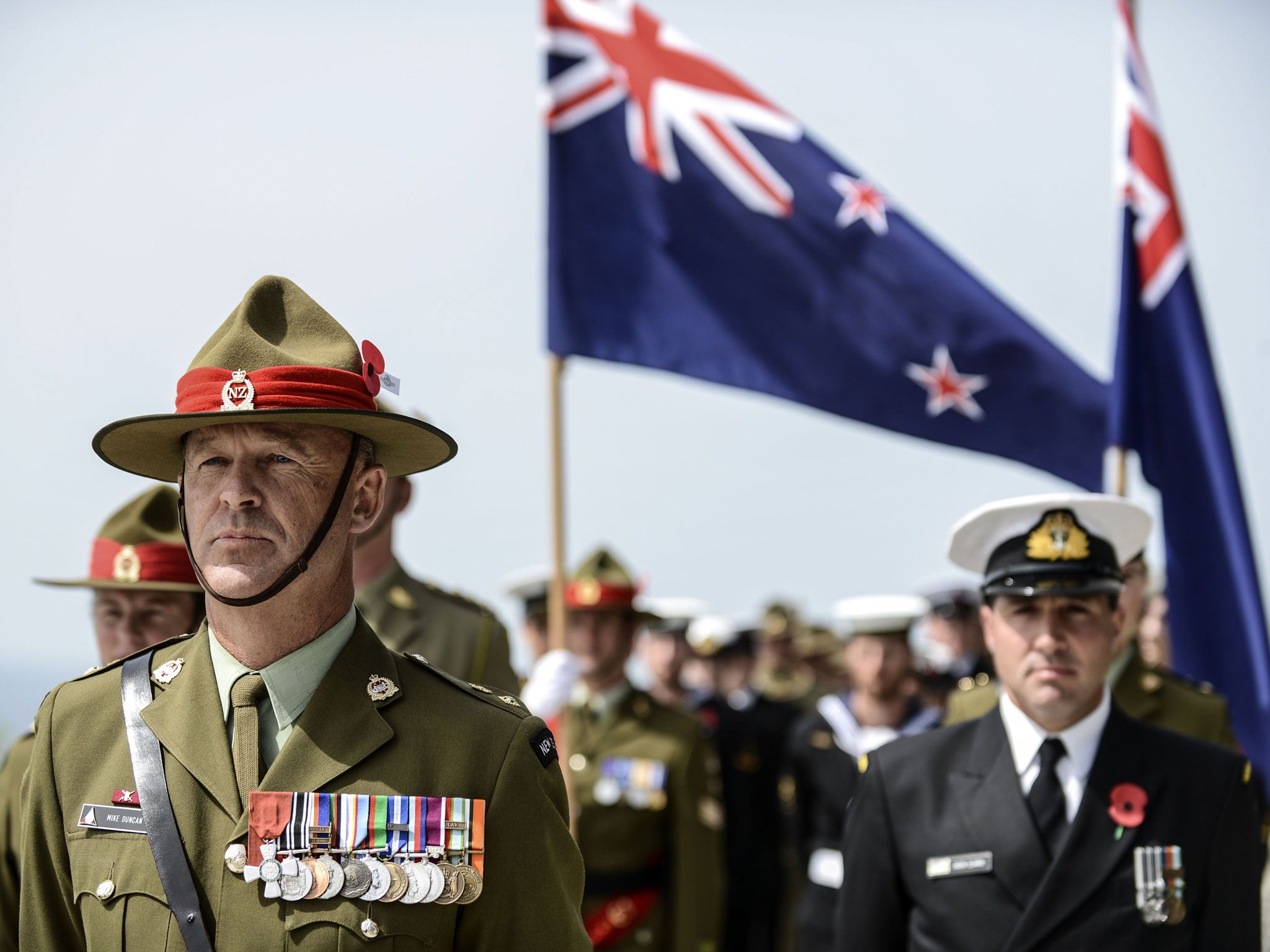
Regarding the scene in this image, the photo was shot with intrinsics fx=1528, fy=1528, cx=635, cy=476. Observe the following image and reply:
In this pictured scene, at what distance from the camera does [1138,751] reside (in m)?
4.29

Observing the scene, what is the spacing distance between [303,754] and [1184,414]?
5437 millimetres

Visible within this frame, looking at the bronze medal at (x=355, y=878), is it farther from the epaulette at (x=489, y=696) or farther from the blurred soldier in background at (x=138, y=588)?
the blurred soldier in background at (x=138, y=588)

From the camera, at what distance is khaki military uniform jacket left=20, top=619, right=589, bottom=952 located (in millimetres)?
2656

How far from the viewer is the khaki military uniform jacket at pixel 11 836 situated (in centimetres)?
307

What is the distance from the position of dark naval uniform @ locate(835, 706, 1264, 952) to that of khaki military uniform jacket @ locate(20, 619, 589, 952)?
1.58m

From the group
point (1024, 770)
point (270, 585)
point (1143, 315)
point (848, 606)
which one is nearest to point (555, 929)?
point (270, 585)

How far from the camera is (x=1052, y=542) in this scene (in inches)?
177

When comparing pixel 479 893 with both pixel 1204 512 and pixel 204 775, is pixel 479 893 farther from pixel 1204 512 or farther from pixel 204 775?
pixel 1204 512

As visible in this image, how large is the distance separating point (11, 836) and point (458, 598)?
7.02 ft

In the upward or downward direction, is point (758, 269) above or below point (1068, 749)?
above

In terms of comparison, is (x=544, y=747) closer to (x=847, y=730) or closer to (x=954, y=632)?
(x=847, y=730)

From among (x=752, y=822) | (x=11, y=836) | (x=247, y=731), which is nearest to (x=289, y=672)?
(x=247, y=731)

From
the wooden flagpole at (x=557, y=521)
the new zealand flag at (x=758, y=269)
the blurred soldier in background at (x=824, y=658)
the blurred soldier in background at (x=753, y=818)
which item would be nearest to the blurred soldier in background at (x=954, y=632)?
the blurred soldier in background at (x=753, y=818)

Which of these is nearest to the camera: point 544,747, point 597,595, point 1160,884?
point 544,747
